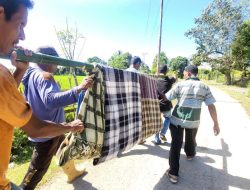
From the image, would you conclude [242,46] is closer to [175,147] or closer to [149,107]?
[175,147]

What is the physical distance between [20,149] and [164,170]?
10.6 feet

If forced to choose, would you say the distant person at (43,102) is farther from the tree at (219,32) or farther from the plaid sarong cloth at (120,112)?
the tree at (219,32)

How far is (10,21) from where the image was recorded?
1298mm

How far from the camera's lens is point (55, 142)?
3.05 metres

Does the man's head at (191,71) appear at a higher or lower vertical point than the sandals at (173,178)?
higher

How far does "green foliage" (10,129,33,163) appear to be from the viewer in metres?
5.14

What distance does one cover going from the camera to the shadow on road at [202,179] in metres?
4.00

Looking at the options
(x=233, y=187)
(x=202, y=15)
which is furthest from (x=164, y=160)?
(x=202, y=15)

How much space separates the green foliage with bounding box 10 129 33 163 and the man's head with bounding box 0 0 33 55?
171 inches

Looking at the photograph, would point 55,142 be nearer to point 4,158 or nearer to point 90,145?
point 90,145

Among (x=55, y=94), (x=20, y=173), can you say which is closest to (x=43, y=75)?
(x=55, y=94)

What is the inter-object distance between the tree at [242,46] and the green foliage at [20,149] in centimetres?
3856

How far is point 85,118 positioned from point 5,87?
1.20 metres

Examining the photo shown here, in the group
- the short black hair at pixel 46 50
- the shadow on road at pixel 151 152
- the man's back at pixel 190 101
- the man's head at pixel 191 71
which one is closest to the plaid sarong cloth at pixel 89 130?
the short black hair at pixel 46 50
